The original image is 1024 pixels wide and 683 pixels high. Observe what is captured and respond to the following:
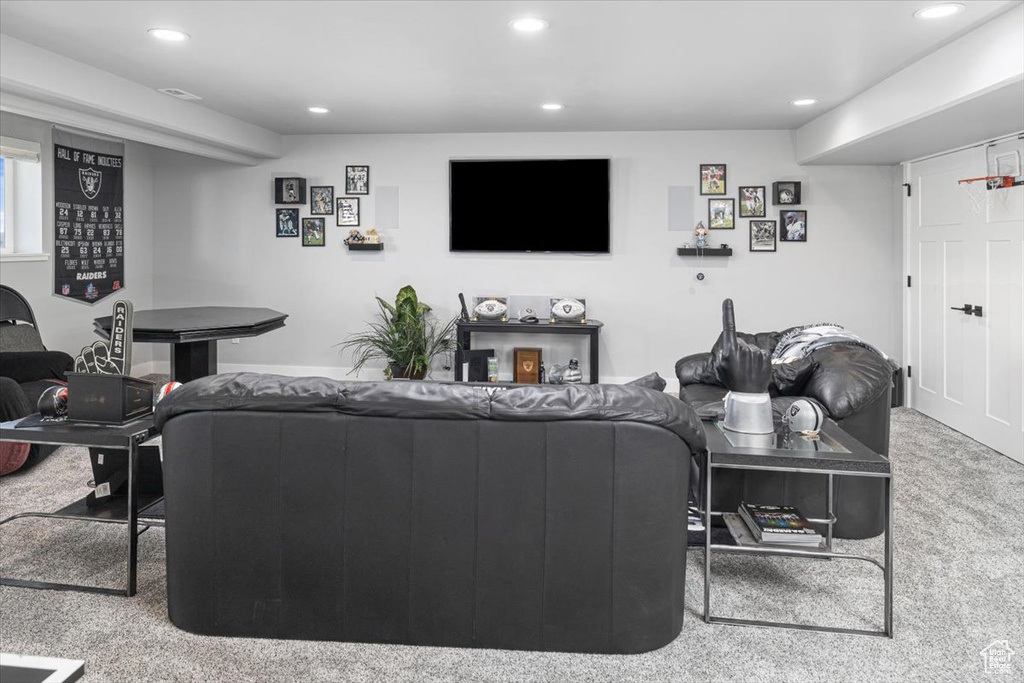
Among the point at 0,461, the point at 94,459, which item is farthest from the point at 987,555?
the point at 0,461

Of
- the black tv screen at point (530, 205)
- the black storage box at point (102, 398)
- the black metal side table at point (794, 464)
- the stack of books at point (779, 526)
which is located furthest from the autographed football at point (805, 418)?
the black tv screen at point (530, 205)

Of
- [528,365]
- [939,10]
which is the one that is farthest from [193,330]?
[939,10]

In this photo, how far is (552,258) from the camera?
6.68 meters

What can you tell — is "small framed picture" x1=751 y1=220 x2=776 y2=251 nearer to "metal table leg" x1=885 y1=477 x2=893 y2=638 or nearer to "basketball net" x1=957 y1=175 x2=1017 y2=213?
"basketball net" x1=957 y1=175 x2=1017 y2=213

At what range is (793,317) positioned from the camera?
652cm

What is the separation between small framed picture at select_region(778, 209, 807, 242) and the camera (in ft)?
21.0

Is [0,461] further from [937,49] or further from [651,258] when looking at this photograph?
[937,49]

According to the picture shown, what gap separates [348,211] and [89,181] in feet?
7.09

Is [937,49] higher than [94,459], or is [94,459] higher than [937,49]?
[937,49]

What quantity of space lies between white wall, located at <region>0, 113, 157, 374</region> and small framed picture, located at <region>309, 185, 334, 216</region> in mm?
1651

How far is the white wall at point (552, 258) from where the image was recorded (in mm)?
6387

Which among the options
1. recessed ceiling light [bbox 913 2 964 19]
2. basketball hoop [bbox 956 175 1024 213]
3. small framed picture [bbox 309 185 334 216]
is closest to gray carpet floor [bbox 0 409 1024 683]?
basketball hoop [bbox 956 175 1024 213]

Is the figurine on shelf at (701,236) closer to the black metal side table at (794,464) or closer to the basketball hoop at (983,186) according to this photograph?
the basketball hoop at (983,186)

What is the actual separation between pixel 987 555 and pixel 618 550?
1.86 metres
